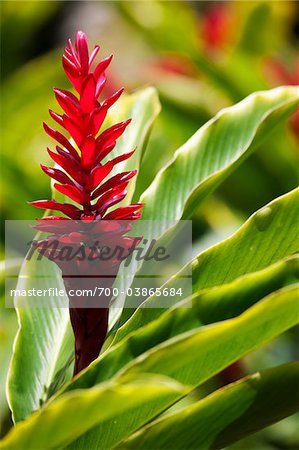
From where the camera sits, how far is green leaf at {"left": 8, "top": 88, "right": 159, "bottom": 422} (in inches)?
37.9

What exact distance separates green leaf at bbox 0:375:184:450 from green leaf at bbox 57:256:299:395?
9 cm

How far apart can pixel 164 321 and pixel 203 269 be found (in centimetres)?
15

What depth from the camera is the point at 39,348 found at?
1.04m

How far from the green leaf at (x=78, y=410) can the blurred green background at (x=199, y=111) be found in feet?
2.00

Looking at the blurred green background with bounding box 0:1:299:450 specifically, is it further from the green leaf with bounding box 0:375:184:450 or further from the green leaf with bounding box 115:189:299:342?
the green leaf with bounding box 0:375:184:450

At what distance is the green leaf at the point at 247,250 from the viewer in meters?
0.91

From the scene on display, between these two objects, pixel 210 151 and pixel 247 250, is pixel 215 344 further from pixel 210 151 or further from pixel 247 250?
pixel 210 151

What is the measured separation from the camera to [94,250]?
86 centimetres

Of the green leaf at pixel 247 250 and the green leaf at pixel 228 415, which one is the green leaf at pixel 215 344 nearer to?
the green leaf at pixel 228 415

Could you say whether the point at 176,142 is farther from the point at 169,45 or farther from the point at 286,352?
the point at 169,45

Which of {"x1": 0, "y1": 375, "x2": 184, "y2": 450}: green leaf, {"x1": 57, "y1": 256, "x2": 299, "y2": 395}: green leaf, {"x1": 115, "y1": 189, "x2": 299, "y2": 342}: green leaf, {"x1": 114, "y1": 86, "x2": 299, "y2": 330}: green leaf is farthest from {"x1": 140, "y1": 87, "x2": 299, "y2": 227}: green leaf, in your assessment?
{"x1": 0, "y1": 375, "x2": 184, "y2": 450}: green leaf

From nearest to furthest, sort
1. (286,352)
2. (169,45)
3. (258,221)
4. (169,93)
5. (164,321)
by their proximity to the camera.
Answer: (164,321) → (258,221) → (286,352) → (169,93) → (169,45)

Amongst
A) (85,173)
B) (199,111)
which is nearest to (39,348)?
(85,173)

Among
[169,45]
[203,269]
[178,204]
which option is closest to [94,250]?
[203,269]
